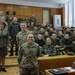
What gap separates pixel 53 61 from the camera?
3.87m

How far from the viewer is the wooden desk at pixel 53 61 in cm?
382

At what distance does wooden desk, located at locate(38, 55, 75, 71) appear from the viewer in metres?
3.82

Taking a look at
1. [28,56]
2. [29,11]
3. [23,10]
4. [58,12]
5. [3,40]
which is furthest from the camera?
[58,12]

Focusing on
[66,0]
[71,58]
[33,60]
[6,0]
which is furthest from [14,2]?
[33,60]

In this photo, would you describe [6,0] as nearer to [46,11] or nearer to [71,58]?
[46,11]

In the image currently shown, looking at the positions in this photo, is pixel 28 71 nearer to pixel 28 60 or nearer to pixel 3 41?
pixel 28 60

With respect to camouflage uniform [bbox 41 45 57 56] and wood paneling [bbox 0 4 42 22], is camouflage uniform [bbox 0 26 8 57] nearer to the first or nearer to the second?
camouflage uniform [bbox 41 45 57 56]

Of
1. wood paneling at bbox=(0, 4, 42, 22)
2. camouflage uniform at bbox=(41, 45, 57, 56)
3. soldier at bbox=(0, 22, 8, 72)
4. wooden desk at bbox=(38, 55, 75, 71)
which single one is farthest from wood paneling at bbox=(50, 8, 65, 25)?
wooden desk at bbox=(38, 55, 75, 71)

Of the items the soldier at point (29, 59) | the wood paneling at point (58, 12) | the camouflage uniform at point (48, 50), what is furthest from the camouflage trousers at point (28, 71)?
the wood paneling at point (58, 12)

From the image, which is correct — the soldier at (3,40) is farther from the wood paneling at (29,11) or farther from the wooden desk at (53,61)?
the wood paneling at (29,11)

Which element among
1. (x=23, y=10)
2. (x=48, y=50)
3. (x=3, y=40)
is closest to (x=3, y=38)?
(x=3, y=40)

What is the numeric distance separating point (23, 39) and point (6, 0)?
23.4 ft

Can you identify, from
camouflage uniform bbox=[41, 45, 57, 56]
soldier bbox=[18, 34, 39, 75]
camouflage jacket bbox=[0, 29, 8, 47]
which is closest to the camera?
soldier bbox=[18, 34, 39, 75]

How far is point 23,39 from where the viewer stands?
3920 millimetres
